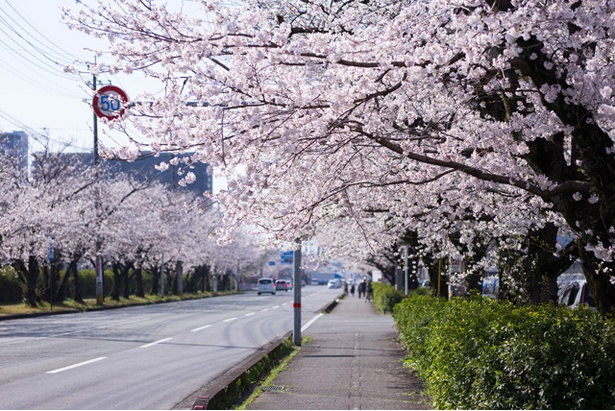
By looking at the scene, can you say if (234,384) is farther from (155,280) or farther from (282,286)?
(282,286)

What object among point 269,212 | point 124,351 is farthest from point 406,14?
point 124,351

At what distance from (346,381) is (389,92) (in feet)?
16.5

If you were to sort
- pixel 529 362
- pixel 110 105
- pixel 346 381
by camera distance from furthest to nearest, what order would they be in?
pixel 346 381
pixel 110 105
pixel 529 362

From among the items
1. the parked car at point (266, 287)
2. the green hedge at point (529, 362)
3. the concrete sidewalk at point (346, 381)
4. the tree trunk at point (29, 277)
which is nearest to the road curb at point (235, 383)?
the concrete sidewalk at point (346, 381)

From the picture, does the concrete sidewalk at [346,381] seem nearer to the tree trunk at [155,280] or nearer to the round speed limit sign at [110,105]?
the round speed limit sign at [110,105]

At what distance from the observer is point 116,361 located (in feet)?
44.0

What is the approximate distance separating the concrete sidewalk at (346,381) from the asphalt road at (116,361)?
136 centimetres

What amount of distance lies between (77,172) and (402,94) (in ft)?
135

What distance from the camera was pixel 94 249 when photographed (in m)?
40.0

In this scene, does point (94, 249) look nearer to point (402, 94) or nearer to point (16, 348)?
point (16, 348)

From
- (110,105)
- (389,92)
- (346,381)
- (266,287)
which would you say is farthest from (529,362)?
(266,287)

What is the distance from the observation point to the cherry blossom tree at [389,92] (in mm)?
6195

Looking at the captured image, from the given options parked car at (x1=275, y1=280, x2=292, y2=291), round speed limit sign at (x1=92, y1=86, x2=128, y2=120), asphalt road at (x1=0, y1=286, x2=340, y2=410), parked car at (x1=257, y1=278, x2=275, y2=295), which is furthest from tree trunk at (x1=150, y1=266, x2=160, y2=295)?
round speed limit sign at (x1=92, y1=86, x2=128, y2=120)

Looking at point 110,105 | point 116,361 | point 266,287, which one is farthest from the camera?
point 266,287
